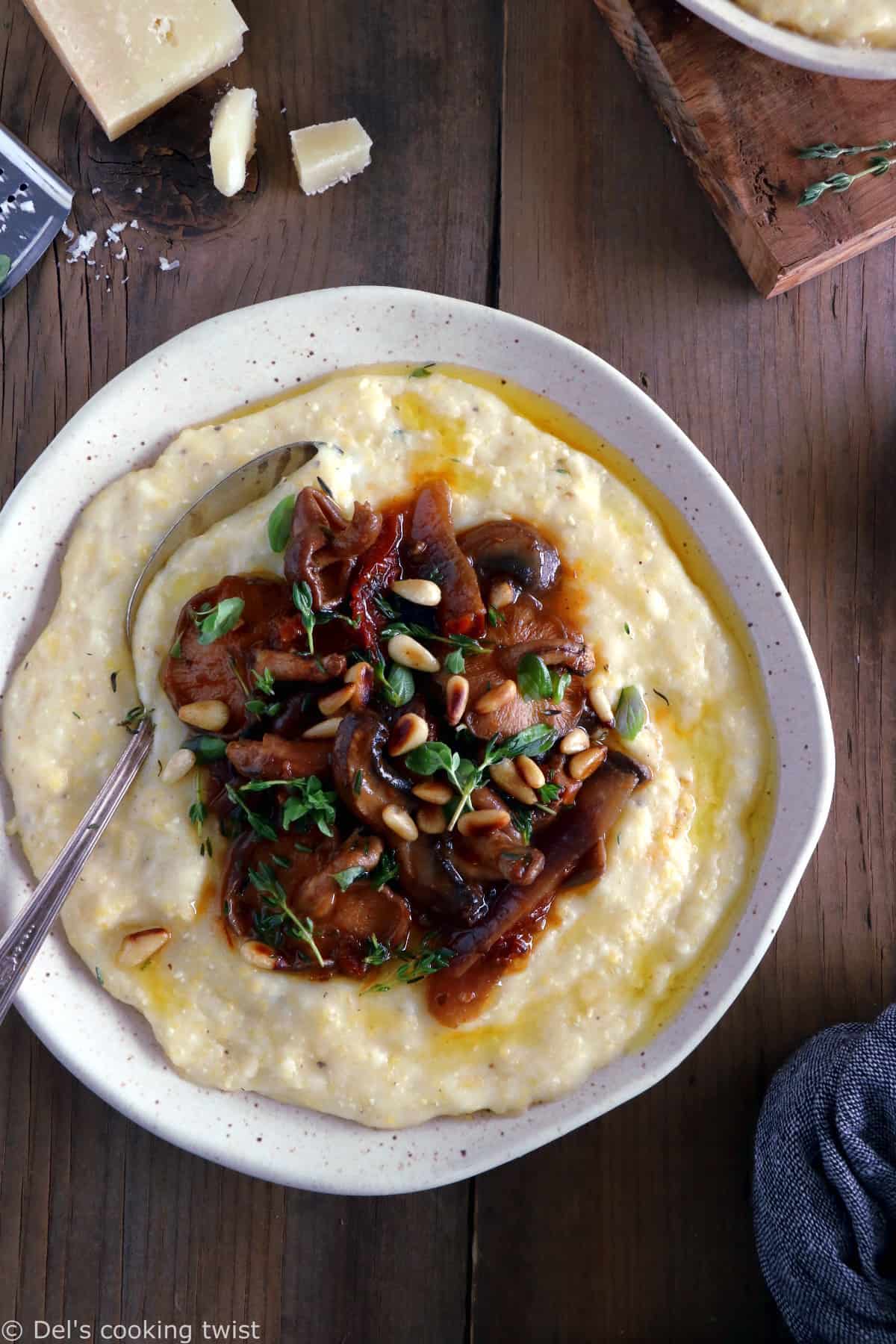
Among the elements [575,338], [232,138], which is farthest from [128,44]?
[575,338]

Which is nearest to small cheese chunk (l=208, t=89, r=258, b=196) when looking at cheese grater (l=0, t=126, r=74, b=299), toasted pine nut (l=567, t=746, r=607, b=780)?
cheese grater (l=0, t=126, r=74, b=299)

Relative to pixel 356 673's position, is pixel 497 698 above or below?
A: below

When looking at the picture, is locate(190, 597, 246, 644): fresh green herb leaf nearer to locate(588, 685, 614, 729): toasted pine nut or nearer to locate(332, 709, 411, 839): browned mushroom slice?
locate(332, 709, 411, 839): browned mushroom slice

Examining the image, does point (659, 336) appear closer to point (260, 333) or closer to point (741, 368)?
point (741, 368)

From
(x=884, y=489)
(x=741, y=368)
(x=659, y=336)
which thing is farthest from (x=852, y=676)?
(x=659, y=336)

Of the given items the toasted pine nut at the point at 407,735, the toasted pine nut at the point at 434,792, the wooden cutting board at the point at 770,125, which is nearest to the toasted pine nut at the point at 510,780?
the toasted pine nut at the point at 434,792

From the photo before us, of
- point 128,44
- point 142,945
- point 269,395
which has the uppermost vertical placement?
point 128,44

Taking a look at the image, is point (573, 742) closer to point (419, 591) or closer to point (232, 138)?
point (419, 591)
